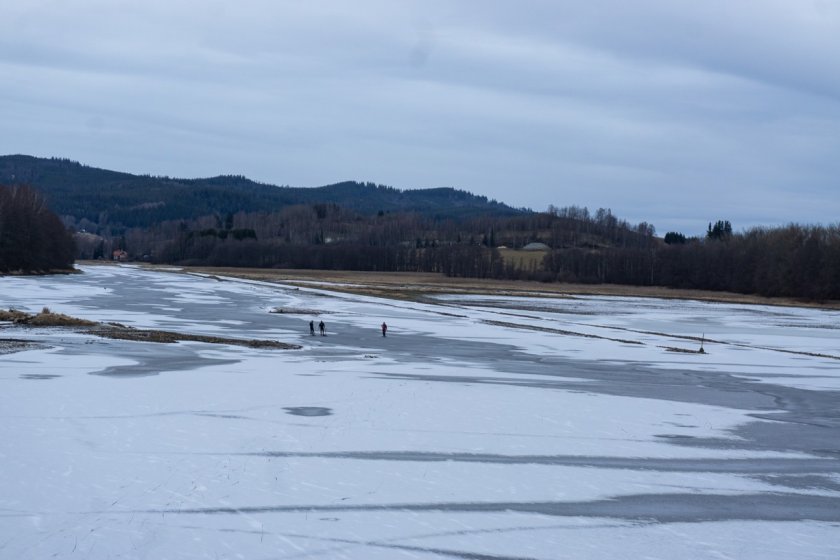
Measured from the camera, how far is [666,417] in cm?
1686

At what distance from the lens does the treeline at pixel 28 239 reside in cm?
8564

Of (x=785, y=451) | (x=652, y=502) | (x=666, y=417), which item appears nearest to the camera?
(x=652, y=502)

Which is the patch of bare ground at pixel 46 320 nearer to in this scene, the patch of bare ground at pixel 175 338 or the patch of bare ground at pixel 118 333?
the patch of bare ground at pixel 118 333

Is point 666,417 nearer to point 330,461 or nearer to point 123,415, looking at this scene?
point 330,461

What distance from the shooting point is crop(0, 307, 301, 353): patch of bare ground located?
91.1 feet

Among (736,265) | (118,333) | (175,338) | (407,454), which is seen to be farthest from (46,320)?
(736,265)

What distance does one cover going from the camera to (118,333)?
95.8 feet

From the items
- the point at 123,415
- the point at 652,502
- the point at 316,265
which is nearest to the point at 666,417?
the point at 652,502

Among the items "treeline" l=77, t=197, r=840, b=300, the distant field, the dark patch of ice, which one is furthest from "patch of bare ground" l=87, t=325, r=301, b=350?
the distant field

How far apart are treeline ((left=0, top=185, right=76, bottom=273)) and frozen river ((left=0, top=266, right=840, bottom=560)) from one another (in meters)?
64.4

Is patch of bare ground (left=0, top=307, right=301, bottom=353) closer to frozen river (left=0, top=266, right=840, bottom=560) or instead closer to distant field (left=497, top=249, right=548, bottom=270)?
frozen river (left=0, top=266, right=840, bottom=560)

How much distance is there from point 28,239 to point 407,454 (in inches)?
3405

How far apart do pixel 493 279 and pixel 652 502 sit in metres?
108

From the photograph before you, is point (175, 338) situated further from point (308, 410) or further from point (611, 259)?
point (611, 259)
